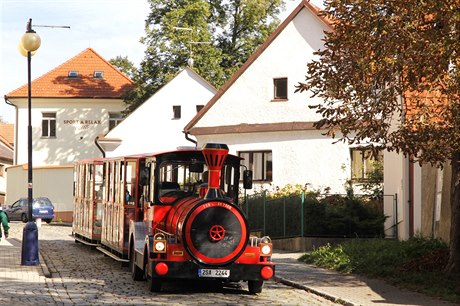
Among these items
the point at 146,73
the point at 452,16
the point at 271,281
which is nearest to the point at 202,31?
the point at 146,73

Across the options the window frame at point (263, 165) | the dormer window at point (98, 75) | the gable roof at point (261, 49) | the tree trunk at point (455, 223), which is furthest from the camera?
the dormer window at point (98, 75)

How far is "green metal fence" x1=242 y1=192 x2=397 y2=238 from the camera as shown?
26.1 metres

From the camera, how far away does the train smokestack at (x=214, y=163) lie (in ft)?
50.8

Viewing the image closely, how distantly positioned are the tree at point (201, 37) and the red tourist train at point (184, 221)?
3322 cm

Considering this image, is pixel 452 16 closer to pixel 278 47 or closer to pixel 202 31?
pixel 278 47

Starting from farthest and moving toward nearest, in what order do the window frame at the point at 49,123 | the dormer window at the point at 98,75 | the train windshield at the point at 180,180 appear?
the dormer window at the point at 98,75 < the window frame at the point at 49,123 < the train windshield at the point at 180,180

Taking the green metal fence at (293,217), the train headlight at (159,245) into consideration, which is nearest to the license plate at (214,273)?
the train headlight at (159,245)

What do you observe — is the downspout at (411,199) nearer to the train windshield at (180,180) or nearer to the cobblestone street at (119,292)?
the cobblestone street at (119,292)

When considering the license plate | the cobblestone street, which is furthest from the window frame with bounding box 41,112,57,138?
the license plate

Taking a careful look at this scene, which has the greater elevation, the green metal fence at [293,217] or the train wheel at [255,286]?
the green metal fence at [293,217]

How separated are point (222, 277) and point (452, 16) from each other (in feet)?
17.6

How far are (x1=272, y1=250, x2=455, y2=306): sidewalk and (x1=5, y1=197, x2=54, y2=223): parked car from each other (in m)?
30.3

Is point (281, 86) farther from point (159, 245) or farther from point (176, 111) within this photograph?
point (159, 245)

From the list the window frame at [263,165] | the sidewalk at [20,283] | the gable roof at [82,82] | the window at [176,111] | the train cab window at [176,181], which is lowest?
the sidewalk at [20,283]
